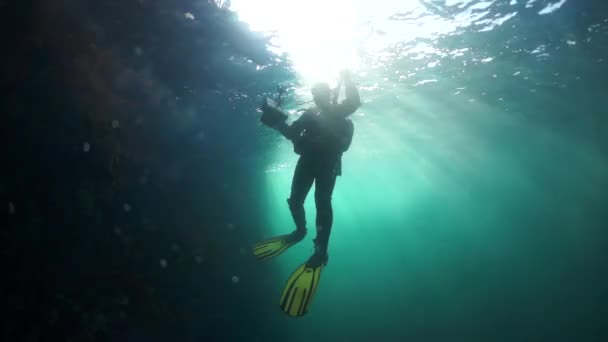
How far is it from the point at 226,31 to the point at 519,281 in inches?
1619

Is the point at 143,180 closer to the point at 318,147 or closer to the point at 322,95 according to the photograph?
the point at 318,147

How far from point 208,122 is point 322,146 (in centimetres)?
821

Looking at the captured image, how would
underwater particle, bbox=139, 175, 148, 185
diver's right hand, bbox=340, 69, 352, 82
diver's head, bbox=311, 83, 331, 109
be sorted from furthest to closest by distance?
1. underwater particle, bbox=139, 175, 148, 185
2. diver's head, bbox=311, 83, 331, 109
3. diver's right hand, bbox=340, 69, 352, 82

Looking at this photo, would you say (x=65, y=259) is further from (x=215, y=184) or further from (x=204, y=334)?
(x=215, y=184)

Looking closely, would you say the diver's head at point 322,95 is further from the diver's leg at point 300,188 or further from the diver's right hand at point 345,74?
the diver's leg at point 300,188

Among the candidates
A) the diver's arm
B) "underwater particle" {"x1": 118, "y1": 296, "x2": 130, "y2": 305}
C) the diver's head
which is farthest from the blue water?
the diver's arm

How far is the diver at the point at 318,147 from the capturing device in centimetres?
602

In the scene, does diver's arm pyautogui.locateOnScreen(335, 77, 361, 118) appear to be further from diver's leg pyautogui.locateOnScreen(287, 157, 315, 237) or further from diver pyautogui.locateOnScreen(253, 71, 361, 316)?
diver's leg pyautogui.locateOnScreen(287, 157, 315, 237)

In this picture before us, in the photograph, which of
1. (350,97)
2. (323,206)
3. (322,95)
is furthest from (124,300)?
(350,97)

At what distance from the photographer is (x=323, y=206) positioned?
6230 mm

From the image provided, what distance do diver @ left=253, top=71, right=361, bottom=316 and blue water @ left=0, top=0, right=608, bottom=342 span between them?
435cm

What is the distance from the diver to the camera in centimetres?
602

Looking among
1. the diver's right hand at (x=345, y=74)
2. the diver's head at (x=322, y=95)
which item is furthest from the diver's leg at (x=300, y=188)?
the diver's right hand at (x=345, y=74)

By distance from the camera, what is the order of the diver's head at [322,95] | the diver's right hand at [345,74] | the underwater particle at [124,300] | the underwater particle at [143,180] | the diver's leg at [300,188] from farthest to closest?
the underwater particle at [143,180] → the underwater particle at [124,300] → the diver's leg at [300,188] → the diver's head at [322,95] → the diver's right hand at [345,74]
